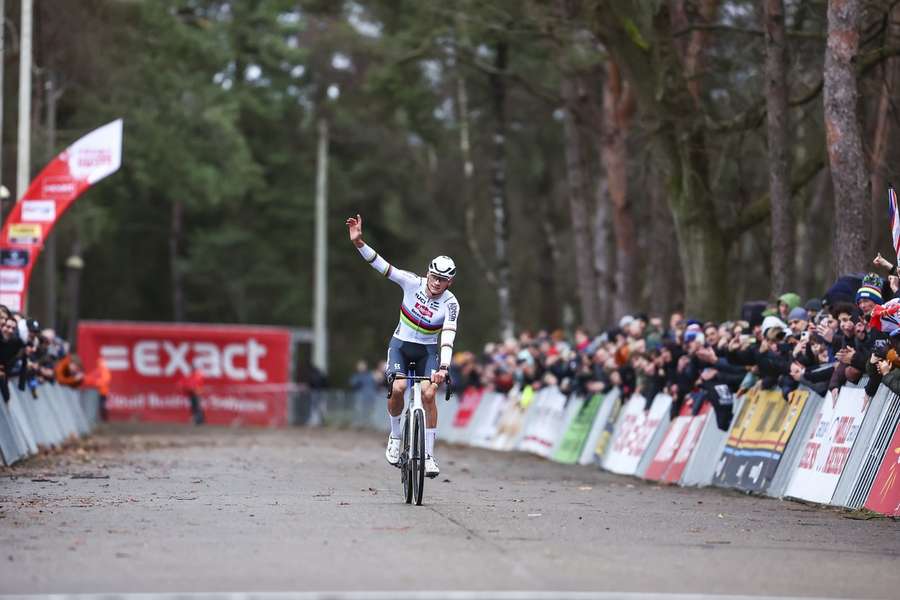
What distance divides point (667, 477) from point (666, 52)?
9.57 m

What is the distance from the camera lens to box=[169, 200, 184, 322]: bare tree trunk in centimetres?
6706

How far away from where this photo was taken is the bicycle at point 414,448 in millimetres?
14484

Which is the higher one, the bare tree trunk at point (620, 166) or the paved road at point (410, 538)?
the bare tree trunk at point (620, 166)

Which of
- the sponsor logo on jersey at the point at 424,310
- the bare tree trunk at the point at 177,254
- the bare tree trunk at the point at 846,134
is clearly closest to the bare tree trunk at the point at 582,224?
the bare tree trunk at the point at 846,134

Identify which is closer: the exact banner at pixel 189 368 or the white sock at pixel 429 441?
the white sock at pixel 429 441

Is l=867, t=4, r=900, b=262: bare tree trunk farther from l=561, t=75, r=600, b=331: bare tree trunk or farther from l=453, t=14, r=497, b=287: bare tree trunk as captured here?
l=453, t=14, r=497, b=287: bare tree trunk

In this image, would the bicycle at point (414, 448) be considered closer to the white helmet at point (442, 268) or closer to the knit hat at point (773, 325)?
the white helmet at point (442, 268)

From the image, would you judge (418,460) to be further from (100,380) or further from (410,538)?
(100,380)

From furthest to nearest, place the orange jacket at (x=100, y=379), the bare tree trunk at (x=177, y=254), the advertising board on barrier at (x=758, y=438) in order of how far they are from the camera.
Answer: the bare tree trunk at (x=177, y=254) → the orange jacket at (x=100, y=379) → the advertising board on barrier at (x=758, y=438)

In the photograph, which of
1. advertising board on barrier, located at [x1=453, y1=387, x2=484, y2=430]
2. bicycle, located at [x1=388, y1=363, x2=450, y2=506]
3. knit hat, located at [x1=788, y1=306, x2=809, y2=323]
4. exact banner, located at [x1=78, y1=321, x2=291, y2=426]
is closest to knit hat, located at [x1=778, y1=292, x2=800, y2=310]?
Result: knit hat, located at [x1=788, y1=306, x2=809, y2=323]

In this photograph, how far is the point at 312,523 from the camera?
41.0 ft

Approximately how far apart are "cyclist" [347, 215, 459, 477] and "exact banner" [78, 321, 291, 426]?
125 ft

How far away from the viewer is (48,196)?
94.9 ft

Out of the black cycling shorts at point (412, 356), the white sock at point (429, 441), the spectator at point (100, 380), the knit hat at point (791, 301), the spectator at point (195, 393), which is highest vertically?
the knit hat at point (791, 301)
